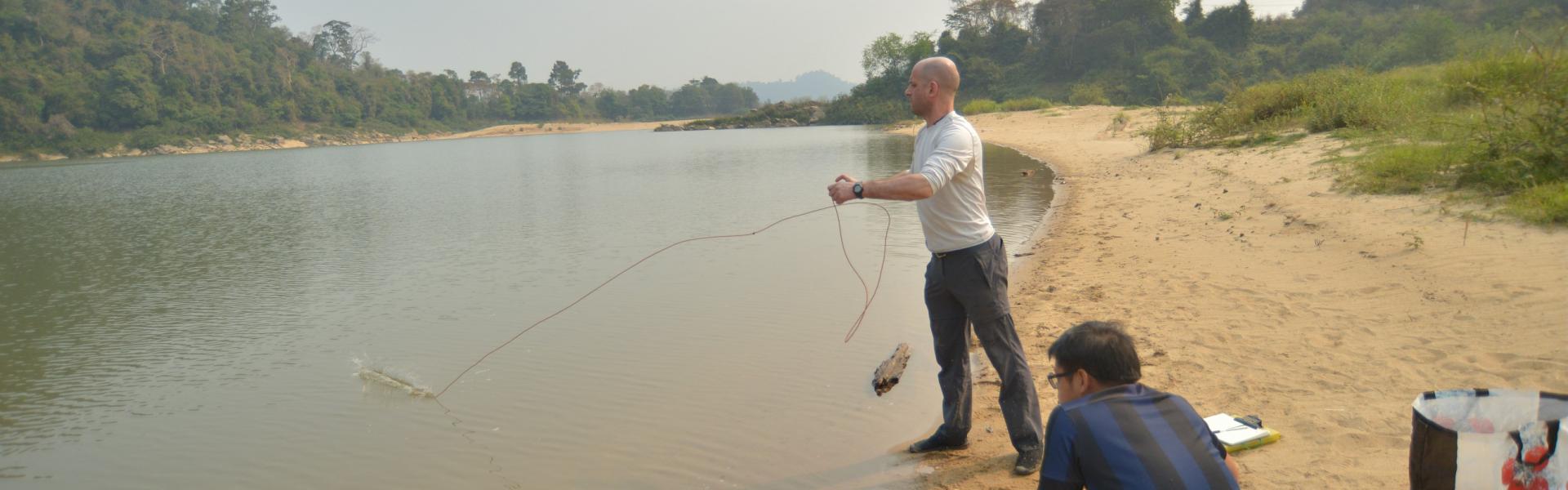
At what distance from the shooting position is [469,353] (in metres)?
6.53

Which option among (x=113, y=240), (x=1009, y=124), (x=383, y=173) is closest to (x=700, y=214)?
(x=113, y=240)

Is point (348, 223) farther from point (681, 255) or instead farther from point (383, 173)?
point (383, 173)

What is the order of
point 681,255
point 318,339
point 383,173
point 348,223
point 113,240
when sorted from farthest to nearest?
point 383,173 → point 348,223 → point 113,240 → point 681,255 → point 318,339

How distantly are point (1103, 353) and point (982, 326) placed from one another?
122 centimetres

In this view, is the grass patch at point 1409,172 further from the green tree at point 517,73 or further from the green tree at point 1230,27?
the green tree at point 517,73

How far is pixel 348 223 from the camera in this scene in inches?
583

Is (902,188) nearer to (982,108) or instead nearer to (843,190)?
(843,190)

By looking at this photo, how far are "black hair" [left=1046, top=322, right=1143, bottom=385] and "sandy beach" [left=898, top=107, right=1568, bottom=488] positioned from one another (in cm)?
147

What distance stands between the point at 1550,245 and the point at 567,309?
7123 mm

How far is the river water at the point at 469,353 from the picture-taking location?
465cm

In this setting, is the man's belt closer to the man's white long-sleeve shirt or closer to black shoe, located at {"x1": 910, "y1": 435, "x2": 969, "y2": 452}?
the man's white long-sleeve shirt

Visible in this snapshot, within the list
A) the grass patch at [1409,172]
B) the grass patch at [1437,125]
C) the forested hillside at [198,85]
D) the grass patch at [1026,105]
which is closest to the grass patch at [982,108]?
the grass patch at [1026,105]

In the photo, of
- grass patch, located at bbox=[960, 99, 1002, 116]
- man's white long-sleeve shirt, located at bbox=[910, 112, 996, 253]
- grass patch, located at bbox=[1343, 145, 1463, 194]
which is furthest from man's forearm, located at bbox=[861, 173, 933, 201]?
grass patch, located at bbox=[960, 99, 1002, 116]

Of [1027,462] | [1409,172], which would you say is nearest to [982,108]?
[1409,172]
